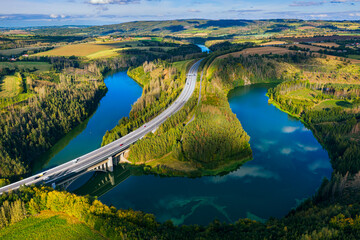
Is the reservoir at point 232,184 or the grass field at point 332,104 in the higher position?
the grass field at point 332,104

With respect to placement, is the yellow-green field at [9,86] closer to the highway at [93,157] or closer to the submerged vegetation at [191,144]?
the submerged vegetation at [191,144]

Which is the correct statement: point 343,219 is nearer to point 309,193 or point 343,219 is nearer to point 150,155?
point 309,193

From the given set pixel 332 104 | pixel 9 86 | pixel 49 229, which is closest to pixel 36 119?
pixel 49 229

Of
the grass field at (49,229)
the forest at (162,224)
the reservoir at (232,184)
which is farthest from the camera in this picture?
the reservoir at (232,184)

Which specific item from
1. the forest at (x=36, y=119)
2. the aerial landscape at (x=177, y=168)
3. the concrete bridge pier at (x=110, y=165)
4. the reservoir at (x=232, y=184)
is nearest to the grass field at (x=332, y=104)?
the aerial landscape at (x=177, y=168)

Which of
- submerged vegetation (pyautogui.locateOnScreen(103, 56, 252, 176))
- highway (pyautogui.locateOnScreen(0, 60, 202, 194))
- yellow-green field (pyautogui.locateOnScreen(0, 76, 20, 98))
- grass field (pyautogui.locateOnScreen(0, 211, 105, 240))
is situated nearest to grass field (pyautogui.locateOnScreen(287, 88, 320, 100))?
submerged vegetation (pyautogui.locateOnScreen(103, 56, 252, 176))

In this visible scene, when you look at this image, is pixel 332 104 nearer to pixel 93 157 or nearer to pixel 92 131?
pixel 93 157

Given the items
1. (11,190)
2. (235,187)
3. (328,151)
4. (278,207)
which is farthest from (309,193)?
(11,190)
